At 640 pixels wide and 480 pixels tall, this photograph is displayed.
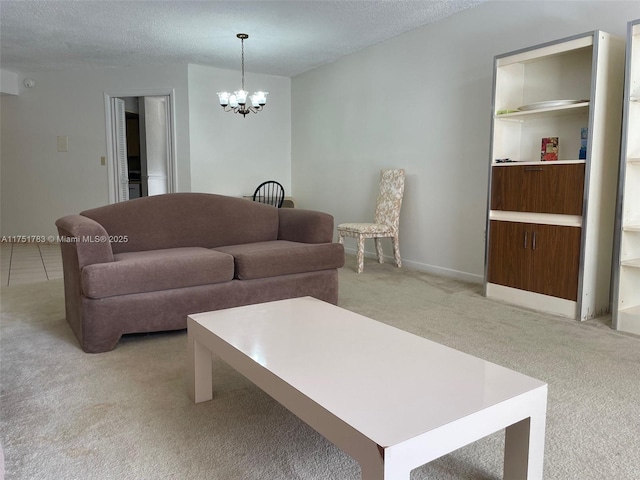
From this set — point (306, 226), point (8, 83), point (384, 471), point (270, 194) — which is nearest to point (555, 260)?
point (306, 226)

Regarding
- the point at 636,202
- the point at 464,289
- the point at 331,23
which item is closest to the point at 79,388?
the point at 464,289

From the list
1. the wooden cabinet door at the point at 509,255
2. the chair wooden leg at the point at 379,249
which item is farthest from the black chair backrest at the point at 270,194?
the wooden cabinet door at the point at 509,255

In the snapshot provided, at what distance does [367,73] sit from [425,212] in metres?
1.73

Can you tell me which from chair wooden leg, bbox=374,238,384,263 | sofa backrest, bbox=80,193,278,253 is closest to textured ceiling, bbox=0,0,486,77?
sofa backrest, bbox=80,193,278,253

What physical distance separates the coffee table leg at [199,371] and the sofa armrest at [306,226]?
5.34 feet

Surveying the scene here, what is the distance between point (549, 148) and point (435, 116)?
1.28m

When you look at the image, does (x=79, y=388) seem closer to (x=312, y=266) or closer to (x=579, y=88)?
(x=312, y=266)

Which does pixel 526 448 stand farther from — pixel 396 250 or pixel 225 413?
pixel 396 250

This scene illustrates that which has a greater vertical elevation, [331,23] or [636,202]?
[331,23]

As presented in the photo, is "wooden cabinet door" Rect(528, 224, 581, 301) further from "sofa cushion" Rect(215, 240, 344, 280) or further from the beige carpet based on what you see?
"sofa cushion" Rect(215, 240, 344, 280)

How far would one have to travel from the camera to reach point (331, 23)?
442 cm

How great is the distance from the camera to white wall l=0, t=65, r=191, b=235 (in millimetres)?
6391

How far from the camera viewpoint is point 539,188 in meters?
3.16

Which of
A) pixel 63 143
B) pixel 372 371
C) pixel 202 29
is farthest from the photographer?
pixel 63 143
